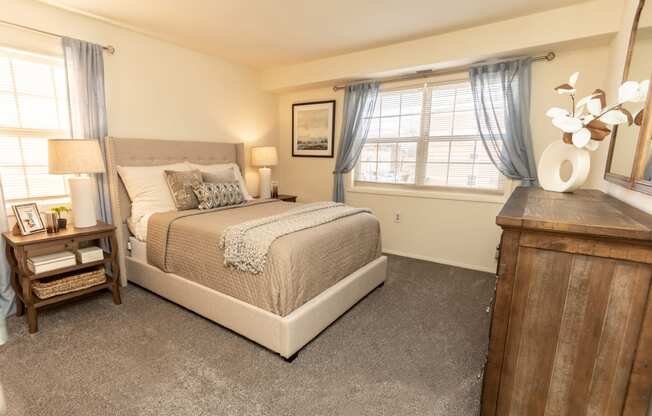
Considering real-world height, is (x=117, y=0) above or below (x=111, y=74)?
above

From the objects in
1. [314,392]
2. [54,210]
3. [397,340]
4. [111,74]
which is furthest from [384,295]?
[111,74]

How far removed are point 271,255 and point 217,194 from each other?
4.60 ft

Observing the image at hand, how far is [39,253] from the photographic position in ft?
8.33

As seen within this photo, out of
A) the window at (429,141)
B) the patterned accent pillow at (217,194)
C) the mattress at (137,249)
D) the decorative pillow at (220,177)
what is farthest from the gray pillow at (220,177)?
the window at (429,141)

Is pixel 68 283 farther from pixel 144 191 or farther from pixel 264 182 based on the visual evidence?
pixel 264 182

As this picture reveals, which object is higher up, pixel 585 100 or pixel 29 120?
pixel 585 100

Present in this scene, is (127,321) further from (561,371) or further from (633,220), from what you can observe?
(633,220)

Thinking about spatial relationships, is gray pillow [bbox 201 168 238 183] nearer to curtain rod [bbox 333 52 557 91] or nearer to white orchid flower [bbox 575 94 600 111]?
curtain rod [bbox 333 52 557 91]

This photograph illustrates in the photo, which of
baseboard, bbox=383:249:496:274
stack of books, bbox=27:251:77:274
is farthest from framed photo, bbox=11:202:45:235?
baseboard, bbox=383:249:496:274

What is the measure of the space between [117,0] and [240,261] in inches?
90.8

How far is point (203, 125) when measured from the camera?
12.3 ft

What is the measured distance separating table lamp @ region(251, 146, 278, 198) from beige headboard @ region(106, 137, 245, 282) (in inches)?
21.4

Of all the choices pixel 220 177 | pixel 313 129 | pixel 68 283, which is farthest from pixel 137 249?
pixel 313 129

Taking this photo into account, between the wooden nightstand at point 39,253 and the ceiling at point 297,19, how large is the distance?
1.84 meters
